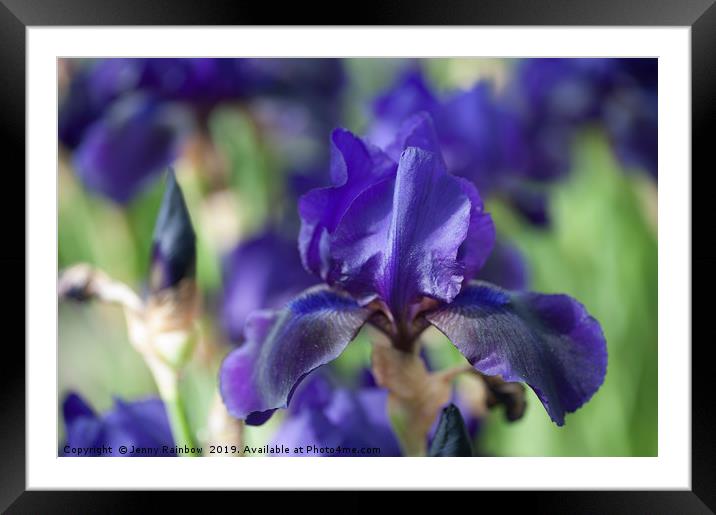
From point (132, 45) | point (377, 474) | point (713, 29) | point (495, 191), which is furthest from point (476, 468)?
point (132, 45)

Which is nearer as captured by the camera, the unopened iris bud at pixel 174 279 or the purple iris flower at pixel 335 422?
the unopened iris bud at pixel 174 279

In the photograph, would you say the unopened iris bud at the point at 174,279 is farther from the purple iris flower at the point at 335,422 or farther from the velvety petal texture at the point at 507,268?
the velvety petal texture at the point at 507,268

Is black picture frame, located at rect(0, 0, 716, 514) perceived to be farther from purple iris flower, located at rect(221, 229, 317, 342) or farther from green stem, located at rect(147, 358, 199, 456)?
purple iris flower, located at rect(221, 229, 317, 342)

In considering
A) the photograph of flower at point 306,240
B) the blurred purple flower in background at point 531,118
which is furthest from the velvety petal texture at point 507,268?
the blurred purple flower in background at point 531,118

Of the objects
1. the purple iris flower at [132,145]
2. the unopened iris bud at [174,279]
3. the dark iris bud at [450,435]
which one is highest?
the purple iris flower at [132,145]

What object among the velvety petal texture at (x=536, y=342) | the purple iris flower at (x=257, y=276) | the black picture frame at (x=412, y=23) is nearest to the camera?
the velvety petal texture at (x=536, y=342)

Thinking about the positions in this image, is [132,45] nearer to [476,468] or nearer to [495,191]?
[495,191]
